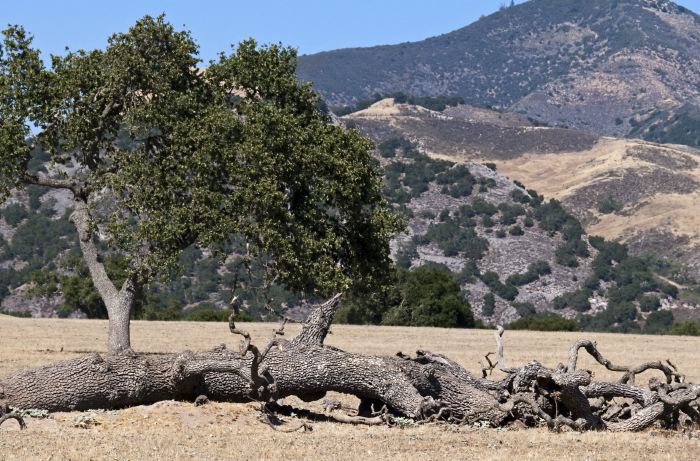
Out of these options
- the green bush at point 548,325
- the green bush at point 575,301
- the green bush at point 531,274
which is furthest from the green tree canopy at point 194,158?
the green bush at point 531,274

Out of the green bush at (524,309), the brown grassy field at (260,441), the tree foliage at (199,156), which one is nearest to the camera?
the brown grassy field at (260,441)

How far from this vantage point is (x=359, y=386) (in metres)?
22.3

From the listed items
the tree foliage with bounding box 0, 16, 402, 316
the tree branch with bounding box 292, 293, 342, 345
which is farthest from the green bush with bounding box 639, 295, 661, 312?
the tree branch with bounding box 292, 293, 342, 345

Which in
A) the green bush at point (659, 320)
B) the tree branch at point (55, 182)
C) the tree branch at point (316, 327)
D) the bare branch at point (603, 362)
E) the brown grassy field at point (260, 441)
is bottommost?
the green bush at point (659, 320)

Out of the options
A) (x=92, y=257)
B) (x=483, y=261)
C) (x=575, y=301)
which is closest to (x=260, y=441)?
(x=92, y=257)

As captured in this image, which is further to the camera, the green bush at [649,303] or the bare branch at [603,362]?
the green bush at [649,303]

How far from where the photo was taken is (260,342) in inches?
1859

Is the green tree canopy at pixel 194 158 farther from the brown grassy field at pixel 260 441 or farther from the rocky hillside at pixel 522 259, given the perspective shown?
the rocky hillside at pixel 522 259

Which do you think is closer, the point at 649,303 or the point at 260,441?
the point at 260,441

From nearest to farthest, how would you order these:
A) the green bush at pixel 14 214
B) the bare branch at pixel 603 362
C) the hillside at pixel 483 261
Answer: the bare branch at pixel 603 362, the hillside at pixel 483 261, the green bush at pixel 14 214

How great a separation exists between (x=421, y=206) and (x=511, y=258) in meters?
21.7

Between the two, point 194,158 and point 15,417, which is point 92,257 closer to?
point 194,158

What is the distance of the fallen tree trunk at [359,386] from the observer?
2122 centimetres

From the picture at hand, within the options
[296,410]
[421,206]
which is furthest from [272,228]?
[421,206]
